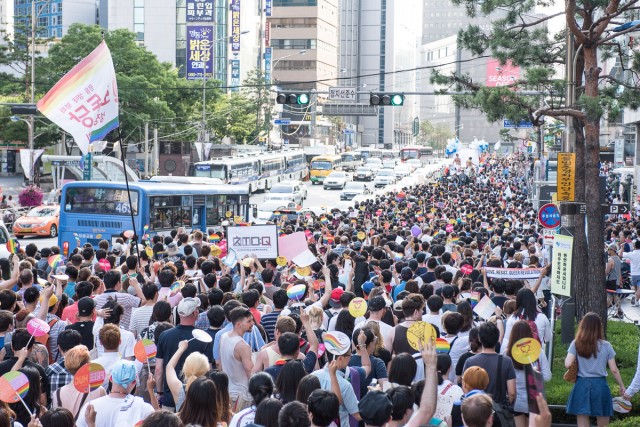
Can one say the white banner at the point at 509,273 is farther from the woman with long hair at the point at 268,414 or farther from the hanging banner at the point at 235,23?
the hanging banner at the point at 235,23

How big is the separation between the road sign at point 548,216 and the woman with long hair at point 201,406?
36.7 ft

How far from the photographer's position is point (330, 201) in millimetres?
57281

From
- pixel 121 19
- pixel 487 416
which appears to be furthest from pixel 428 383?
pixel 121 19

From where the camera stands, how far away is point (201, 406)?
5773mm

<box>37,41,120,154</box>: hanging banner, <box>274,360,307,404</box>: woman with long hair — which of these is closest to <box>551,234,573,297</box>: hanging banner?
<box>274,360,307,404</box>: woman with long hair

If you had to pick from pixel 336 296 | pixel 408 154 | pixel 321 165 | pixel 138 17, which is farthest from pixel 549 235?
pixel 408 154

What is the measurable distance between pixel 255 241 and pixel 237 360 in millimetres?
6098

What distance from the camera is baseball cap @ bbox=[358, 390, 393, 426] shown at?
17.8 feet

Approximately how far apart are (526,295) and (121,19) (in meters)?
91.5

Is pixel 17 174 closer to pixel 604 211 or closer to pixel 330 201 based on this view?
pixel 330 201

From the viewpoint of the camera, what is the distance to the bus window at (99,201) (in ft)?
82.3

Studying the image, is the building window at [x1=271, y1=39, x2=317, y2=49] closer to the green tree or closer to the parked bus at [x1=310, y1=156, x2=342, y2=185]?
the parked bus at [x1=310, y1=156, x2=342, y2=185]

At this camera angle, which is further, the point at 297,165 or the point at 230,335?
the point at 297,165

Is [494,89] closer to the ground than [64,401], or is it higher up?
higher up
